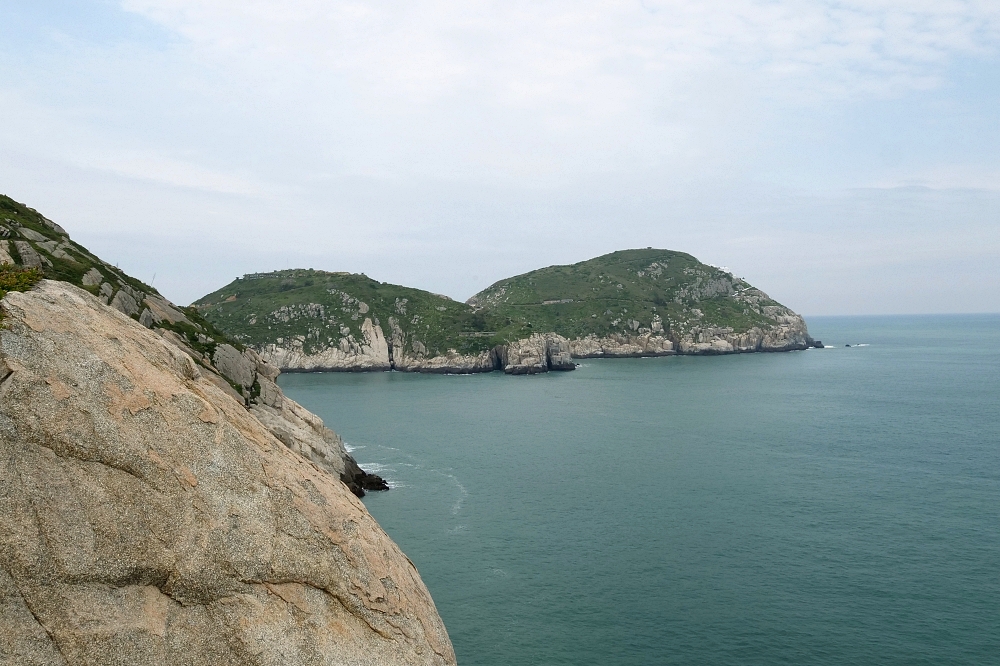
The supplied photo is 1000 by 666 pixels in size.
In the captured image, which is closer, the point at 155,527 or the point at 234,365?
the point at 155,527

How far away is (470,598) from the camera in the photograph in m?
41.9

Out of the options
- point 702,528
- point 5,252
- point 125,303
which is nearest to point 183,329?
point 125,303

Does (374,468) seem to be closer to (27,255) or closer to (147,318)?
(147,318)

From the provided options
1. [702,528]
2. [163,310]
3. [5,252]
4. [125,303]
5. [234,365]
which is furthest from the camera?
[234,365]

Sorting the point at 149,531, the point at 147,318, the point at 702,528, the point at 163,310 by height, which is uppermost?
the point at 163,310

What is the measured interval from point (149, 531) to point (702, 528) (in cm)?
4778

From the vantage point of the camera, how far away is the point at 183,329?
2106 inches

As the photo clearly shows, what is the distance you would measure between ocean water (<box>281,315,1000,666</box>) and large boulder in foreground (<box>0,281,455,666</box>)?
18461mm

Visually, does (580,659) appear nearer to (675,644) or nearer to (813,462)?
(675,644)

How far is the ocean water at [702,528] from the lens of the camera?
37.2 meters

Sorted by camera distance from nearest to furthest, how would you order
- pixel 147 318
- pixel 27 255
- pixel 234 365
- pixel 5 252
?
1. pixel 5 252
2. pixel 27 255
3. pixel 147 318
4. pixel 234 365

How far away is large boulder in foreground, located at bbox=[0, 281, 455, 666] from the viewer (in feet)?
53.2

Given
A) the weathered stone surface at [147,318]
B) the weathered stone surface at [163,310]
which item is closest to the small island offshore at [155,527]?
the weathered stone surface at [147,318]

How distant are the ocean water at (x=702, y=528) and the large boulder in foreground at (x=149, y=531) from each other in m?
18.5
